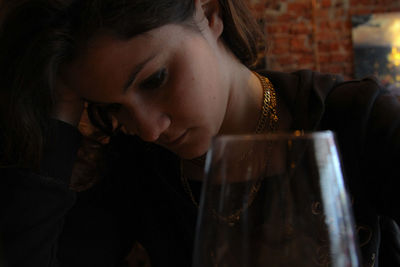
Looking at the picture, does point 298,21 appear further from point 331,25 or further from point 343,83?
point 343,83

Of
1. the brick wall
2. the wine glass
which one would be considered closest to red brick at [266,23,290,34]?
the brick wall

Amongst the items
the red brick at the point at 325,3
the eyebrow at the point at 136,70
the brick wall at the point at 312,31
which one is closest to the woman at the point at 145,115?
the eyebrow at the point at 136,70

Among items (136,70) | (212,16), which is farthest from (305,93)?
(136,70)

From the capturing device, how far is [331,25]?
9.72 feet

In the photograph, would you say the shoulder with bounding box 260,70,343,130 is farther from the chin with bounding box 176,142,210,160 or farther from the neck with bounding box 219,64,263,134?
the chin with bounding box 176,142,210,160

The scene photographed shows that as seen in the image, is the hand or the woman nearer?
the woman

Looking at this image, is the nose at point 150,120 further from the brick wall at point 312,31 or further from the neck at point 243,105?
the brick wall at point 312,31

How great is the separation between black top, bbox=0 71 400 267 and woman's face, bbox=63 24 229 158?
16 centimetres

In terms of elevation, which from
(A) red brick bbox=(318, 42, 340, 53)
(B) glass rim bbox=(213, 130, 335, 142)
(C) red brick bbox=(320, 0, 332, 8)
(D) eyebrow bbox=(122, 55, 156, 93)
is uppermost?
(B) glass rim bbox=(213, 130, 335, 142)

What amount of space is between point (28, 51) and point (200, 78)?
27 centimetres

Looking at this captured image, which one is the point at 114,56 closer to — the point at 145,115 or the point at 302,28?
the point at 145,115

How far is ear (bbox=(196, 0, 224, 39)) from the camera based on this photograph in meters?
0.66

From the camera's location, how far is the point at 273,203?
0.21 m

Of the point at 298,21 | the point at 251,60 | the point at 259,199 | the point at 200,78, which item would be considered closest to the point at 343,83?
the point at 251,60
